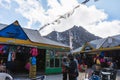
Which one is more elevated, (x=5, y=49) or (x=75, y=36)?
(x=75, y=36)

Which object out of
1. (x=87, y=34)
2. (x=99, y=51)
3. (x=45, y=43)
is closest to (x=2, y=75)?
(x=45, y=43)

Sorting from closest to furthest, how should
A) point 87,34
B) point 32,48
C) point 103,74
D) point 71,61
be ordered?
point 71,61 < point 103,74 < point 32,48 < point 87,34

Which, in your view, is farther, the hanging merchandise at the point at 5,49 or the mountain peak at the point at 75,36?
the mountain peak at the point at 75,36

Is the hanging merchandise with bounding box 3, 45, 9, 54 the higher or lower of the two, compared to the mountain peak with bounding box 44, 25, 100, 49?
lower

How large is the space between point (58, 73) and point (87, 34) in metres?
52.8

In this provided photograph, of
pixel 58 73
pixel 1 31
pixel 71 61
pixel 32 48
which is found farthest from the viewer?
pixel 58 73

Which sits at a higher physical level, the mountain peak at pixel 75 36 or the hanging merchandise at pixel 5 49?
the mountain peak at pixel 75 36

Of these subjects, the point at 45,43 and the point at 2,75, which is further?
the point at 45,43

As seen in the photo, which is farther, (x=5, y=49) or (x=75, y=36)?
(x=75, y=36)

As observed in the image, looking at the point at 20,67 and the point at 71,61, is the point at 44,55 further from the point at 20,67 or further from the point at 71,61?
the point at 71,61

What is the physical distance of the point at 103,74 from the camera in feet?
33.2

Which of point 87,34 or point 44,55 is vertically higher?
point 87,34

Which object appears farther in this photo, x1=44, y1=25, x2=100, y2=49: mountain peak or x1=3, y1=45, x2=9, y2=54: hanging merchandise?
x1=44, y1=25, x2=100, y2=49: mountain peak

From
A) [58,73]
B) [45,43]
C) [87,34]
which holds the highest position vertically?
[87,34]
